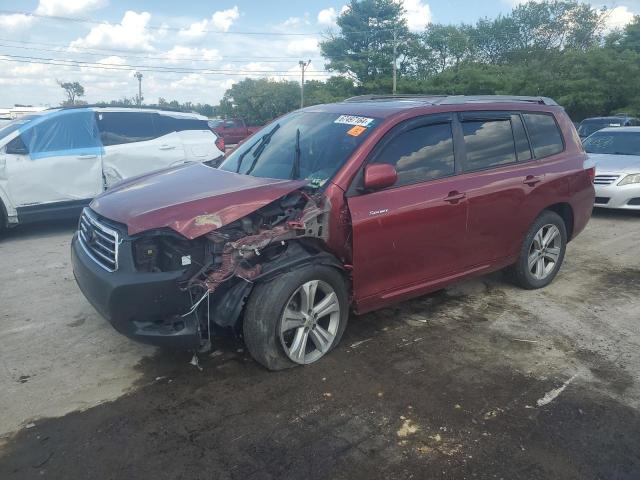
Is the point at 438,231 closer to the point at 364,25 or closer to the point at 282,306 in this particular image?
the point at 282,306

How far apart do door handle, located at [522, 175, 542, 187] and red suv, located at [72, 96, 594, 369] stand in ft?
0.03

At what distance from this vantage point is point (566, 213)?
5.39m

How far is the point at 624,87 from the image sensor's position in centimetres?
2953

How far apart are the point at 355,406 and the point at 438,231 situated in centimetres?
161

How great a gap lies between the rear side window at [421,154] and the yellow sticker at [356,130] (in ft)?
0.76

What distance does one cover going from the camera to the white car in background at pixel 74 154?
23.5 feet

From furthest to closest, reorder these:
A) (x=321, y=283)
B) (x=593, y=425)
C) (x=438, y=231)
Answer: (x=438, y=231), (x=321, y=283), (x=593, y=425)

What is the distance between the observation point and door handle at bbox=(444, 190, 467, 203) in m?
4.13

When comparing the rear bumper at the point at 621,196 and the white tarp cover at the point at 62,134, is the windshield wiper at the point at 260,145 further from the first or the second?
the rear bumper at the point at 621,196

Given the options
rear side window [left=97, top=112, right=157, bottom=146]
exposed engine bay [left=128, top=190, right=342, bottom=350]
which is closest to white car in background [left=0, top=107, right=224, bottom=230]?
rear side window [left=97, top=112, right=157, bottom=146]

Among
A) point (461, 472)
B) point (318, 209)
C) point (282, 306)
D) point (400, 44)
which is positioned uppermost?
point (400, 44)

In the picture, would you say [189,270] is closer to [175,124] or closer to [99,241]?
[99,241]

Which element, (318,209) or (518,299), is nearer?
(318,209)

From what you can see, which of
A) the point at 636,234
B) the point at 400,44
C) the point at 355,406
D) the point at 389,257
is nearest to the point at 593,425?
the point at 355,406
